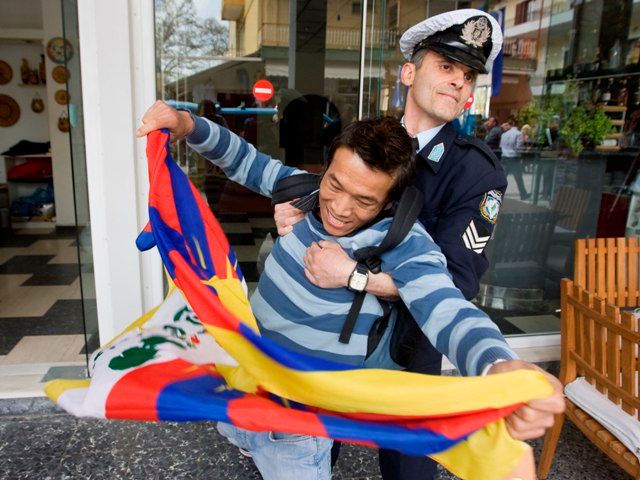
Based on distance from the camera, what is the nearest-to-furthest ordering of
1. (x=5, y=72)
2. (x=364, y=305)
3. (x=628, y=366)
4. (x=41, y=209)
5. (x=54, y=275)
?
1. (x=364, y=305)
2. (x=628, y=366)
3. (x=54, y=275)
4. (x=41, y=209)
5. (x=5, y=72)

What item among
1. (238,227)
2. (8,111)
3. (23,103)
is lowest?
(238,227)

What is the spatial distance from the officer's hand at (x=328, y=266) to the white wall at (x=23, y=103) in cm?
797

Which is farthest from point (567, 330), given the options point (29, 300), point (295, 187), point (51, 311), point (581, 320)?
point (29, 300)

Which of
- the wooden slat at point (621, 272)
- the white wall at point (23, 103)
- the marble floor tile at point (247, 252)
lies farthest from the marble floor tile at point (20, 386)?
the white wall at point (23, 103)

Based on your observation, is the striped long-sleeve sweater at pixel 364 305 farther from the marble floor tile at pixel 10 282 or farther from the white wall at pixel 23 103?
the white wall at pixel 23 103

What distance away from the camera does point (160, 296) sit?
2.82m

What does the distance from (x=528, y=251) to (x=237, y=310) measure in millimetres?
3036

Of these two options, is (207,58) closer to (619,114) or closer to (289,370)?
(289,370)

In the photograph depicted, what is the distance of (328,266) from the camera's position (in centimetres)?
121

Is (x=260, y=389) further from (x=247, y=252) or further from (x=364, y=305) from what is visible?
(x=247, y=252)

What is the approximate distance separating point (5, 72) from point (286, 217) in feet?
26.7

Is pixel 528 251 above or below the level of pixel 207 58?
below

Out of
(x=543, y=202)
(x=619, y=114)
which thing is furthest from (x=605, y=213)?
(x=619, y=114)

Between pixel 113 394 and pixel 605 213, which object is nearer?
pixel 113 394
